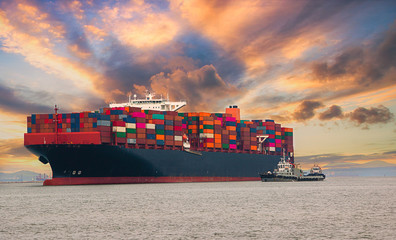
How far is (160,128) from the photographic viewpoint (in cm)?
8706

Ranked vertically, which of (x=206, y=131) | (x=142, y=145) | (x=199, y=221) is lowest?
(x=199, y=221)

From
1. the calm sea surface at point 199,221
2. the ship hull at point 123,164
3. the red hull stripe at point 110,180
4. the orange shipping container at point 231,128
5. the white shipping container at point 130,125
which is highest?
the orange shipping container at point 231,128

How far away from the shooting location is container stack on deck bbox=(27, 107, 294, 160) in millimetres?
78688

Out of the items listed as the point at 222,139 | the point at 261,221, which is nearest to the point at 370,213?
the point at 261,221

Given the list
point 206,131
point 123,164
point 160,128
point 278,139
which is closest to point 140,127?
point 160,128

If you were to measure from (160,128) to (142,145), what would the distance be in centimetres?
479

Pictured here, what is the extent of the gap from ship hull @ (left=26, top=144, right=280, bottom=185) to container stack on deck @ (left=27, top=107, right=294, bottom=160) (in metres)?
1.65

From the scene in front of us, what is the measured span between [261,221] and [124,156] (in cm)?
4661

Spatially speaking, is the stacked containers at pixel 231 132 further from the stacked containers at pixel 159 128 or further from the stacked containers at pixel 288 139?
the stacked containers at pixel 288 139

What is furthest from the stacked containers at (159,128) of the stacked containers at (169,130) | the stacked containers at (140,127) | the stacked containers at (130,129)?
the stacked containers at (130,129)

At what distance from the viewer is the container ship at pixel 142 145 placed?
77.7 m

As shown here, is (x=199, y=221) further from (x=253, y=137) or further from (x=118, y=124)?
(x=253, y=137)

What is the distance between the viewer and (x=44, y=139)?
7850 centimetres

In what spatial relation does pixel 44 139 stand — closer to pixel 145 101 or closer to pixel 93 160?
pixel 93 160
